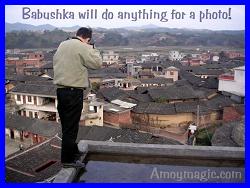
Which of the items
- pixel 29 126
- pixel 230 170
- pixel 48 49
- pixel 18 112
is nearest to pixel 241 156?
pixel 230 170

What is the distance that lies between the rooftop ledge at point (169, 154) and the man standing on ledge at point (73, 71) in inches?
15.0

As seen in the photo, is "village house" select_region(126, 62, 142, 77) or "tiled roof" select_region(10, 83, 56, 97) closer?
"tiled roof" select_region(10, 83, 56, 97)

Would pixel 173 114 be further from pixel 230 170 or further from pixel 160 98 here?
pixel 230 170

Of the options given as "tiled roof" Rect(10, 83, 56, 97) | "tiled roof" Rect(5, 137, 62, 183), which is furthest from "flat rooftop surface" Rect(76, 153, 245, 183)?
"tiled roof" Rect(10, 83, 56, 97)

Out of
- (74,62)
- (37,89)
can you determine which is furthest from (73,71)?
(37,89)

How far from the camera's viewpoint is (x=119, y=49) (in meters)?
51.9

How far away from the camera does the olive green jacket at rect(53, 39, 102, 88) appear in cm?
198

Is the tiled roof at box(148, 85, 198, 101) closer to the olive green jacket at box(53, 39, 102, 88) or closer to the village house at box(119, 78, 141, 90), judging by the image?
the village house at box(119, 78, 141, 90)

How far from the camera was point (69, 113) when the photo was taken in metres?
2.02

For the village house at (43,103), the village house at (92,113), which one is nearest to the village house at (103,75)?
the village house at (43,103)

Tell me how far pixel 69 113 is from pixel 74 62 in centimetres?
32

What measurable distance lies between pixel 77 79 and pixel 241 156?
1.26m

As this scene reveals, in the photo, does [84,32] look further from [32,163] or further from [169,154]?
[32,163]

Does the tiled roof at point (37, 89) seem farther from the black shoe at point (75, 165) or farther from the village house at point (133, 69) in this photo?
the black shoe at point (75, 165)
